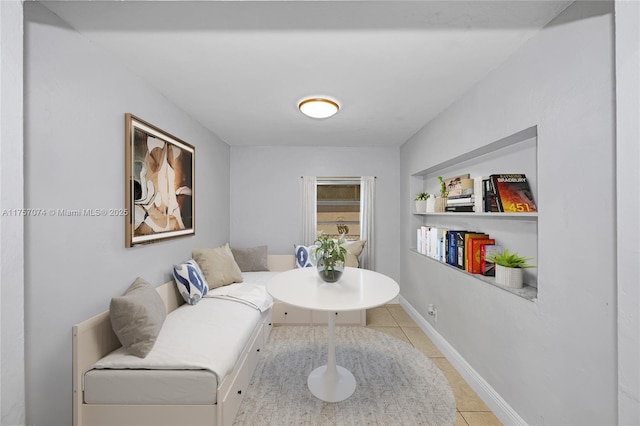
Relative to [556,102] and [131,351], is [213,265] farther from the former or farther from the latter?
[556,102]

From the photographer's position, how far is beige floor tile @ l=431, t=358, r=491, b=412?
6.07 ft

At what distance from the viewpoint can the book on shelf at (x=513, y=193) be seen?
178 centimetres

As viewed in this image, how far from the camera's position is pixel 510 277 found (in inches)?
67.9

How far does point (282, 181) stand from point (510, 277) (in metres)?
3.08

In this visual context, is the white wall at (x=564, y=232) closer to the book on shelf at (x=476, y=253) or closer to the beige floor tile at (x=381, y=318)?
the book on shelf at (x=476, y=253)

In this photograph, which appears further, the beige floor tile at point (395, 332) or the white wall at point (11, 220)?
the beige floor tile at point (395, 332)

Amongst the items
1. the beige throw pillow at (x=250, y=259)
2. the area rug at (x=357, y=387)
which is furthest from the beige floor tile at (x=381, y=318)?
the beige throw pillow at (x=250, y=259)

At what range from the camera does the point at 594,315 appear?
1.18 meters

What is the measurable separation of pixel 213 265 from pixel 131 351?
4.06ft

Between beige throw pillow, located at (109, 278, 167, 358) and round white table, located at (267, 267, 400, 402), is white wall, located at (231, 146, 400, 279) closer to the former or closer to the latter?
round white table, located at (267, 267, 400, 402)

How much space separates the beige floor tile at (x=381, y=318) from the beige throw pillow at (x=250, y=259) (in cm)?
154

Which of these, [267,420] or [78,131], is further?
[267,420]

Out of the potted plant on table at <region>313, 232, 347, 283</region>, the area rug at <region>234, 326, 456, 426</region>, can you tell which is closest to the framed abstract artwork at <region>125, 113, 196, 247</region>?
the potted plant on table at <region>313, 232, 347, 283</region>

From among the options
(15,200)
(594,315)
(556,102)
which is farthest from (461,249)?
(15,200)
